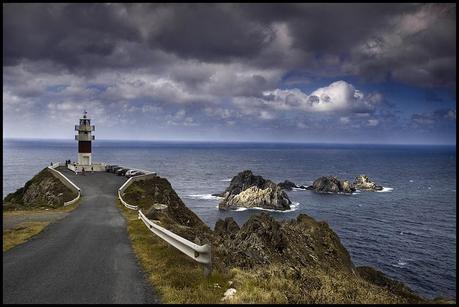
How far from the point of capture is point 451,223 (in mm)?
80125

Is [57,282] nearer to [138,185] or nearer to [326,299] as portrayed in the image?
[326,299]

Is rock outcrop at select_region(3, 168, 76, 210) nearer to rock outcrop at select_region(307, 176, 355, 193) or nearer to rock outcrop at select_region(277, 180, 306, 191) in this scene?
rock outcrop at select_region(277, 180, 306, 191)

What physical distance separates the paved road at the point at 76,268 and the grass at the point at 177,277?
37cm

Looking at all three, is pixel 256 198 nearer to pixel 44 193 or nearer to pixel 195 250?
pixel 44 193

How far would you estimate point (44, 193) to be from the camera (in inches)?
2029

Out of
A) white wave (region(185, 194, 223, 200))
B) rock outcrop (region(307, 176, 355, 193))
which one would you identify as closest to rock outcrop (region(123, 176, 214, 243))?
white wave (region(185, 194, 223, 200))

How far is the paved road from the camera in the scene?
394 inches

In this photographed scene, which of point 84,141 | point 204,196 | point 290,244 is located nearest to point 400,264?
point 290,244

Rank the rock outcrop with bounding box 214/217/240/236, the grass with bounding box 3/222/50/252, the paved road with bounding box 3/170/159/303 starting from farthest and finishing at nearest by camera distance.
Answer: the rock outcrop with bounding box 214/217/240/236, the grass with bounding box 3/222/50/252, the paved road with bounding box 3/170/159/303

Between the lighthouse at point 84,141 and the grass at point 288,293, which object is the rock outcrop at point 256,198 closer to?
the lighthouse at point 84,141

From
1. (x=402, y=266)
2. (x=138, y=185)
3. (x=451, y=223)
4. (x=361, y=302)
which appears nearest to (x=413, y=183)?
(x=451, y=223)

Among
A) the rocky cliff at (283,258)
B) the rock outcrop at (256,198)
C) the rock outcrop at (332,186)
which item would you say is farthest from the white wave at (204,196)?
the rocky cliff at (283,258)

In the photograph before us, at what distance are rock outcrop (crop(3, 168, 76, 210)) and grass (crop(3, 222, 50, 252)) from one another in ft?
65.3

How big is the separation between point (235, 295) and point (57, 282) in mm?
5642
